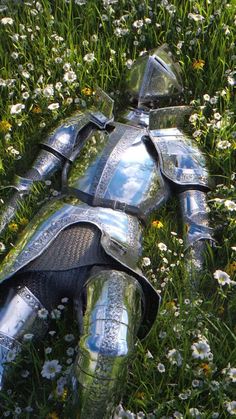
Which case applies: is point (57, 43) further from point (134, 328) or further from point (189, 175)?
point (134, 328)

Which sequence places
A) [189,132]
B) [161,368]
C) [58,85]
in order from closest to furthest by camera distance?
[161,368]
[189,132]
[58,85]

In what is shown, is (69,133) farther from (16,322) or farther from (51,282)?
(16,322)

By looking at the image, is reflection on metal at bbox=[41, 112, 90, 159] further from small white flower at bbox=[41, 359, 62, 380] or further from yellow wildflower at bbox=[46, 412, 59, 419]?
yellow wildflower at bbox=[46, 412, 59, 419]

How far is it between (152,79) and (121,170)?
635 mm

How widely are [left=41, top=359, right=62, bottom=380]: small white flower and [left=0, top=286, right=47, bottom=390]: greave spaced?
13 centimetres

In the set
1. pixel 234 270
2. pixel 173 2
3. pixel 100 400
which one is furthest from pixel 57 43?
pixel 100 400

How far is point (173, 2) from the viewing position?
175 inches

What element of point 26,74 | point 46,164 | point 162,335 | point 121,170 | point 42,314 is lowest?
point 162,335

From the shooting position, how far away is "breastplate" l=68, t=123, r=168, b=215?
3.30 metres

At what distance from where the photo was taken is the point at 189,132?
13.0 feet

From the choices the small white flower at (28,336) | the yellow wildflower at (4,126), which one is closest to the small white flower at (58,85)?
the yellow wildflower at (4,126)

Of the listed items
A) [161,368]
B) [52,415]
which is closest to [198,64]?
[161,368]

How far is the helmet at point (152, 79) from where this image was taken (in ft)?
12.2

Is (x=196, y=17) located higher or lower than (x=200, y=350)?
higher
